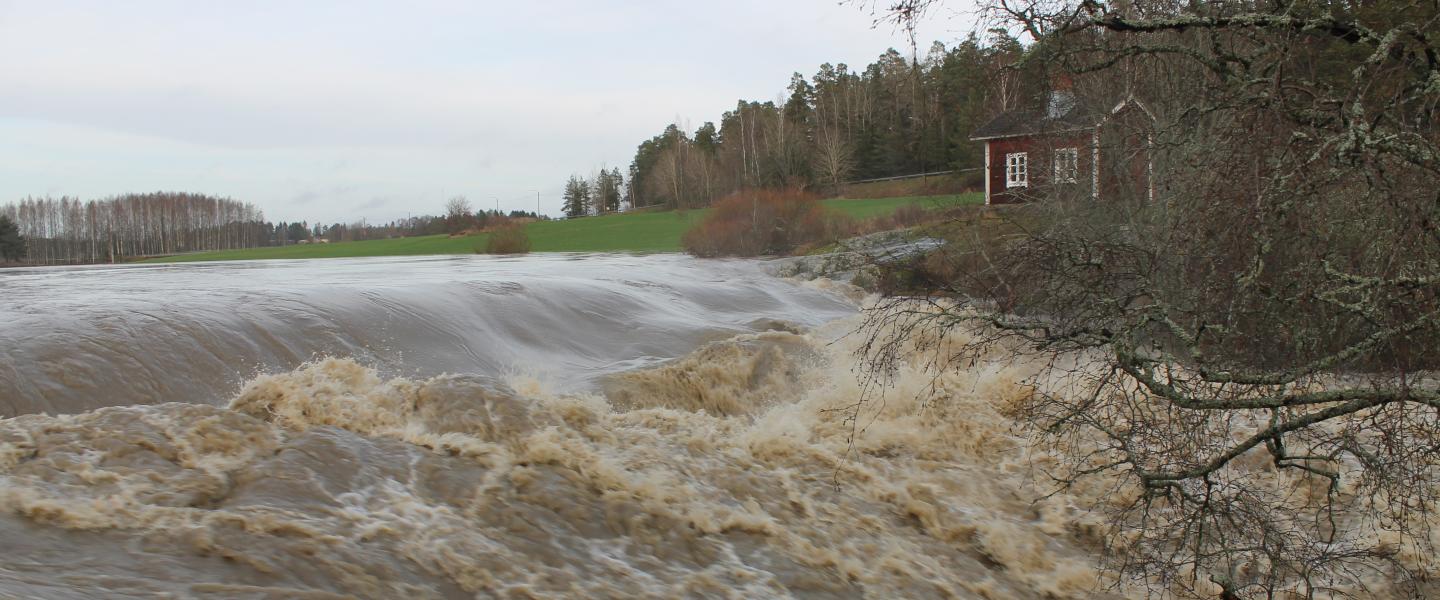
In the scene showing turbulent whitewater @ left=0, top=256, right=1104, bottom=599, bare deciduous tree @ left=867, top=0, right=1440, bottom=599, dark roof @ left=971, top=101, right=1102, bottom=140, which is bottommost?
turbulent whitewater @ left=0, top=256, right=1104, bottom=599

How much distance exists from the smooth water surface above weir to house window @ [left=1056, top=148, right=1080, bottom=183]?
4.73m

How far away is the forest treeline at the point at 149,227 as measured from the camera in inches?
2511

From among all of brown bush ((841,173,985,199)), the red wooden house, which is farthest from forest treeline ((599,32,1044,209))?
the red wooden house

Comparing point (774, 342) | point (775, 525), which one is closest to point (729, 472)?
point (775, 525)

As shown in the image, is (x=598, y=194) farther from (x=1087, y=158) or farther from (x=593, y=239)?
(x=1087, y=158)

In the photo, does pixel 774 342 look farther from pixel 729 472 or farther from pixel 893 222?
pixel 893 222

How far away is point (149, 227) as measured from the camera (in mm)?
75375

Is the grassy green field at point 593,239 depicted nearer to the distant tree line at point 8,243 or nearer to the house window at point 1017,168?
the distant tree line at point 8,243

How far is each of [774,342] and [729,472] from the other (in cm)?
591

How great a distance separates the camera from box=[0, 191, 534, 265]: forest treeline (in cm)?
6378

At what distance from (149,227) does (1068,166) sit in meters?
78.7

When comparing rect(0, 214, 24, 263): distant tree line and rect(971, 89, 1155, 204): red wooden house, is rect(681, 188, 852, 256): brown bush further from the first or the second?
rect(0, 214, 24, 263): distant tree line

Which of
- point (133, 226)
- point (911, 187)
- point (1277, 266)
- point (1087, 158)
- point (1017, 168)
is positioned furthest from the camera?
point (133, 226)

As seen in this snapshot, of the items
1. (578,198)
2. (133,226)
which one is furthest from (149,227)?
(578,198)
